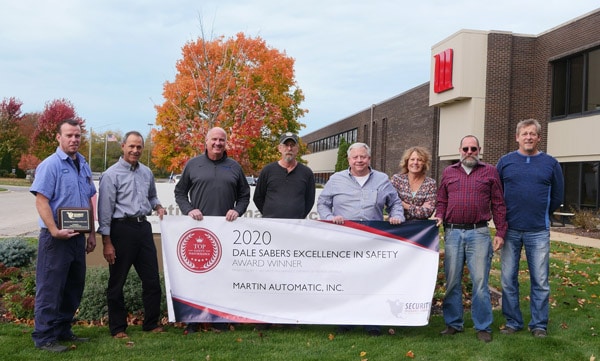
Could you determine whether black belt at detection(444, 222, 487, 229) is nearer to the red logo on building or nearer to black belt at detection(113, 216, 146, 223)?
black belt at detection(113, 216, 146, 223)

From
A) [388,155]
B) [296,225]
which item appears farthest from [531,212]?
[388,155]

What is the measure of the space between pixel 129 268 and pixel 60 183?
108 centimetres

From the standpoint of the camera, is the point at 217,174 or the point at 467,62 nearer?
the point at 217,174

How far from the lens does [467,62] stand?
73.9ft

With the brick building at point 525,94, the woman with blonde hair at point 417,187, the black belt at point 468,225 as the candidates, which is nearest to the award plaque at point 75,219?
the woman with blonde hair at point 417,187

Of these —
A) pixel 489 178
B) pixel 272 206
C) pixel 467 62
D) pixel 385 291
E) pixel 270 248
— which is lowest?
pixel 385 291

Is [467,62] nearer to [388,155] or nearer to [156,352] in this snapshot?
[388,155]

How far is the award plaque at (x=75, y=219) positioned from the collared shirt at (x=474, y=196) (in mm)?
3341

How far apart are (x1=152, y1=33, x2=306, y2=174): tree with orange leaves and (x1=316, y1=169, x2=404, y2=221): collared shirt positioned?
8207 mm

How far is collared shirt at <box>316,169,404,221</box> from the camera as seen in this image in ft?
18.4

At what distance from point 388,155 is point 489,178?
31.9 m

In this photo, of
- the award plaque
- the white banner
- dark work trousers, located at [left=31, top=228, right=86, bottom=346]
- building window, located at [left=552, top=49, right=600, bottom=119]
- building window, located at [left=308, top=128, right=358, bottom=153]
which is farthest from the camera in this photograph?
building window, located at [left=308, top=128, right=358, bottom=153]

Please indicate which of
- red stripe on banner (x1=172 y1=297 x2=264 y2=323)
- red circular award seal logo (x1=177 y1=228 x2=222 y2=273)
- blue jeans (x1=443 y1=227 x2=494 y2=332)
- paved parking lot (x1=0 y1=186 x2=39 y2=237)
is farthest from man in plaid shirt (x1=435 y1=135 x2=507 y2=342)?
paved parking lot (x1=0 y1=186 x2=39 y2=237)

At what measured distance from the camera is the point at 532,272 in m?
5.67
